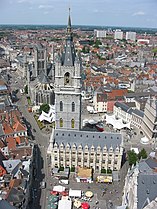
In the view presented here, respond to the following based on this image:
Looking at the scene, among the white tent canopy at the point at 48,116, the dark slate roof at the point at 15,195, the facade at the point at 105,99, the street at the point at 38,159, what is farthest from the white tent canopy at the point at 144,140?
the dark slate roof at the point at 15,195

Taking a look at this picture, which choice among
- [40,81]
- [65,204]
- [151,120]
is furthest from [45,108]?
[65,204]

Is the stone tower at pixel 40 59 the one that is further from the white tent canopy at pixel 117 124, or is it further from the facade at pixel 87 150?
the facade at pixel 87 150

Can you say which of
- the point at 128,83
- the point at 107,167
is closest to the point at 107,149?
the point at 107,167

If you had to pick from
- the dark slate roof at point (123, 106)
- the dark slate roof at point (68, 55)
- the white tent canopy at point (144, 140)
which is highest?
the dark slate roof at point (68, 55)

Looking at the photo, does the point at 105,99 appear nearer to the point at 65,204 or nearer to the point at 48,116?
the point at 48,116

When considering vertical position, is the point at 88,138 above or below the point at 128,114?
above

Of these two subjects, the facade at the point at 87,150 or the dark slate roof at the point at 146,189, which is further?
the facade at the point at 87,150

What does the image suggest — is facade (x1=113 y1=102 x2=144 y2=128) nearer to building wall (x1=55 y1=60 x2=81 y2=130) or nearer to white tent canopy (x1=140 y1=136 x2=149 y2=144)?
white tent canopy (x1=140 y1=136 x2=149 y2=144)
